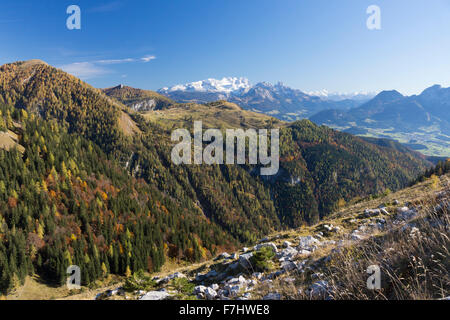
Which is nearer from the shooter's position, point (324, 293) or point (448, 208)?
point (324, 293)

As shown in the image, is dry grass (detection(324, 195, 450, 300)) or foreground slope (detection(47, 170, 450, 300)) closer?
dry grass (detection(324, 195, 450, 300))

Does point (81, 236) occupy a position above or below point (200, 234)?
above

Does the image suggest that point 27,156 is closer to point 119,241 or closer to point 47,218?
point 47,218

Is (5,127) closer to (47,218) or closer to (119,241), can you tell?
(47,218)

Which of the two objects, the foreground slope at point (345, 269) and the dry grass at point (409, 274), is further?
the foreground slope at point (345, 269)

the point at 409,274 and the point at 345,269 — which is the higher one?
the point at 409,274

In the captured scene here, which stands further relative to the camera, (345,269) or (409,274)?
(345,269)
